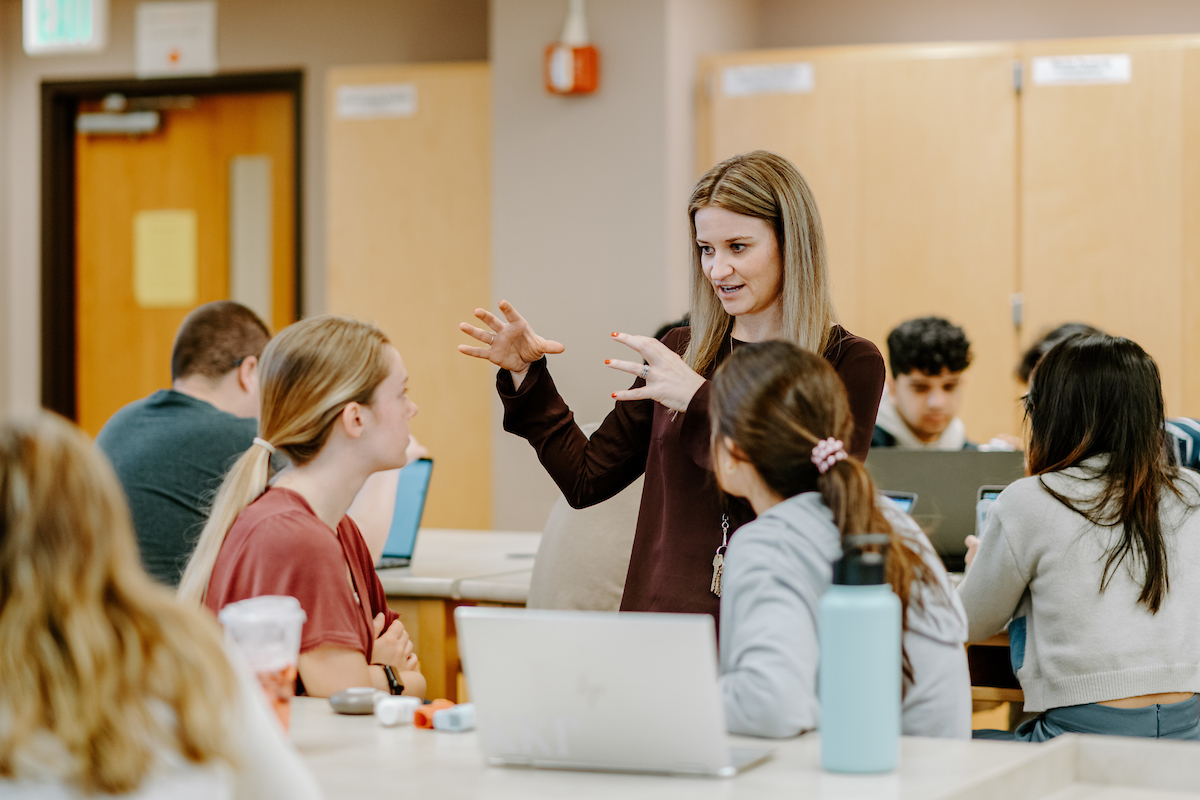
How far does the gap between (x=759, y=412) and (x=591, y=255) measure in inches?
100

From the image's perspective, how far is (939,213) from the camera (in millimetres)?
3781

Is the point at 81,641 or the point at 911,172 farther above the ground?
the point at 911,172

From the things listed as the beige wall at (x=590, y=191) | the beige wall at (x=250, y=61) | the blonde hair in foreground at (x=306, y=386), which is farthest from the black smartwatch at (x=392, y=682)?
the beige wall at (x=250, y=61)

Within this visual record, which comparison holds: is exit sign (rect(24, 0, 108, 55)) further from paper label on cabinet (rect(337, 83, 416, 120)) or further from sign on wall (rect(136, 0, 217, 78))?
paper label on cabinet (rect(337, 83, 416, 120))

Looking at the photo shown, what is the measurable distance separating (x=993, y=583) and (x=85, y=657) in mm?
1390

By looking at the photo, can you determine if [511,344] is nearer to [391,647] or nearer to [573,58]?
[391,647]

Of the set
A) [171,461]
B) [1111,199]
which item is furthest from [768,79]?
[171,461]

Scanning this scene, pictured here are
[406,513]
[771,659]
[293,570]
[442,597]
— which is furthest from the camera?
[406,513]

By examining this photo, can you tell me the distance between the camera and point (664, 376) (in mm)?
1649

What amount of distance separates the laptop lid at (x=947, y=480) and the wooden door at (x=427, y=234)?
6.28 ft

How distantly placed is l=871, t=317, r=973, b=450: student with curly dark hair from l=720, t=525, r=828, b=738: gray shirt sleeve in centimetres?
193

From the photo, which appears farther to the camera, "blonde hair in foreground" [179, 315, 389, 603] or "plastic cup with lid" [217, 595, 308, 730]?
"blonde hair in foreground" [179, 315, 389, 603]

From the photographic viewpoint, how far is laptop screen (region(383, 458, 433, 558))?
8.96 feet

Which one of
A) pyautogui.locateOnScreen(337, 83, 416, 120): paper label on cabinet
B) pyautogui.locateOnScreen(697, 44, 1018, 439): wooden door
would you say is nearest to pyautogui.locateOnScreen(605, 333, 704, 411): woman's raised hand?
pyautogui.locateOnScreen(697, 44, 1018, 439): wooden door
